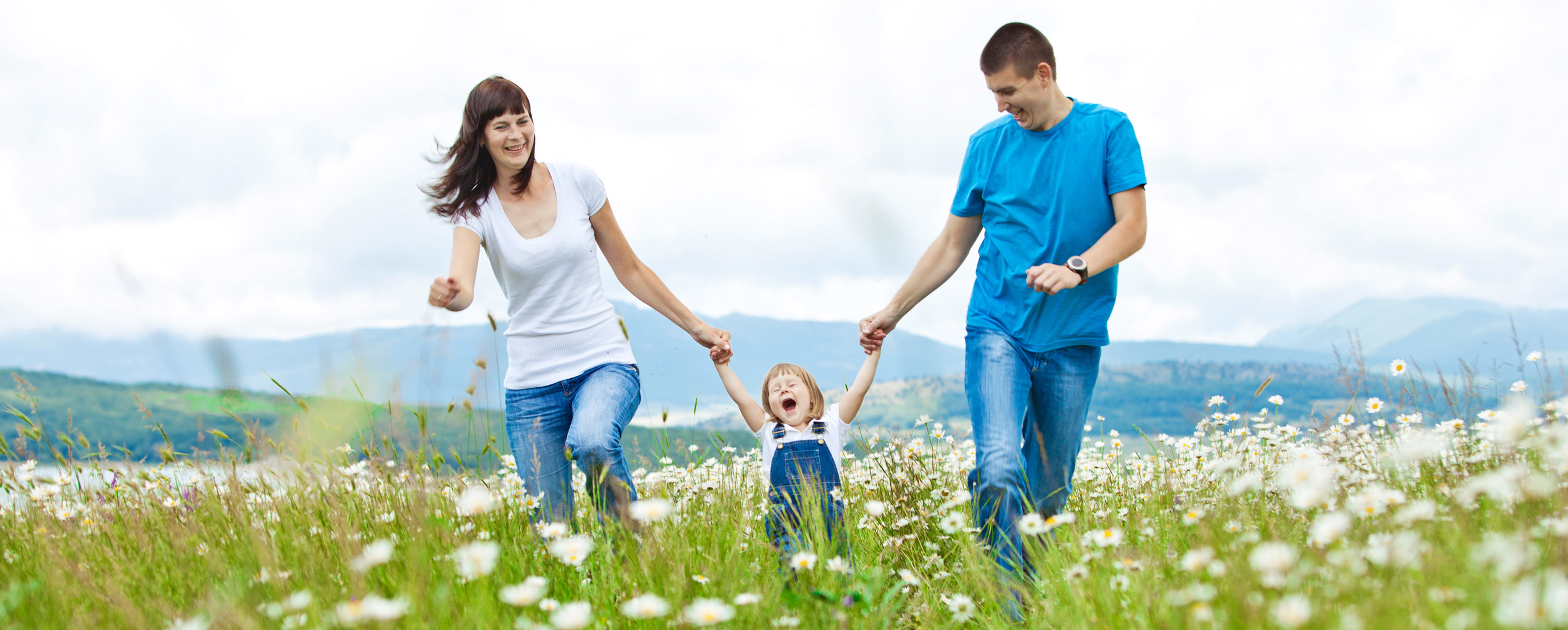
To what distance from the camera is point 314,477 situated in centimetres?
332

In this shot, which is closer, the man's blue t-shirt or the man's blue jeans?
the man's blue jeans

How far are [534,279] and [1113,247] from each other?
2.61 m

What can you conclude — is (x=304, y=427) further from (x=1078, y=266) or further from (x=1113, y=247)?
(x=1113, y=247)

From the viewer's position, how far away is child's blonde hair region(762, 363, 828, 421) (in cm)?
437

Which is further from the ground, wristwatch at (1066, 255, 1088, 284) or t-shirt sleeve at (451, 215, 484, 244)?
t-shirt sleeve at (451, 215, 484, 244)

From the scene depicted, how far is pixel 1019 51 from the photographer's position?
380 cm

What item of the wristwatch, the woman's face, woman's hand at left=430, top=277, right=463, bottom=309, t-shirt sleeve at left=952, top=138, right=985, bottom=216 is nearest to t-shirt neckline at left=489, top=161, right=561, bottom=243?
the woman's face

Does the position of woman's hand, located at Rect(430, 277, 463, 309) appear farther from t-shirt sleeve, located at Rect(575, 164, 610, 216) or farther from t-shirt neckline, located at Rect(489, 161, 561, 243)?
t-shirt sleeve, located at Rect(575, 164, 610, 216)

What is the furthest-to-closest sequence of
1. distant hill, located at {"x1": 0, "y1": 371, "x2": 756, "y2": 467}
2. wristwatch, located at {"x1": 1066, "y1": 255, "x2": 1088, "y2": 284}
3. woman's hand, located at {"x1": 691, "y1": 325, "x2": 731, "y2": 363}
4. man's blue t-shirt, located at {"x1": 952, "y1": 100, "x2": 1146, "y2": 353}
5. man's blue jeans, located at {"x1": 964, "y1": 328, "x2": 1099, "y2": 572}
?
woman's hand, located at {"x1": 691, "y1": 325, "x2": 731, "y2": 363}
man's blue t-shirt, located at {"x1": 952, "y1": 100, "x2": 1146, "y2": 353}
man's blue jeans, located at {"x1": 964, "y1": 328, "x2": 1099, "y2": 572}
wristwatch, located at {"x1": 1066, "y1": 255, "x2": 1088, "y2": 284}
distant hill, located at {"x1": 0, "y1": 371, "x2": 756, "y2": 467}

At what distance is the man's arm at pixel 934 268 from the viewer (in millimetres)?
4430

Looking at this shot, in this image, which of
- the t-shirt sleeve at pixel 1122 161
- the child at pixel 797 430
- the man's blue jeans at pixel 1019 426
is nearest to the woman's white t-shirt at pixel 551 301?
the child at pixel 797 430

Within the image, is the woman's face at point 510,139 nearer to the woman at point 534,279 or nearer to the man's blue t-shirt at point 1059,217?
the woman at point 534,279

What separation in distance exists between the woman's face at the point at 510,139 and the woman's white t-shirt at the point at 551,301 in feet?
0.74

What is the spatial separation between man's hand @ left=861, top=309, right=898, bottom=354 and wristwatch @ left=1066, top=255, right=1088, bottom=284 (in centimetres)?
106
